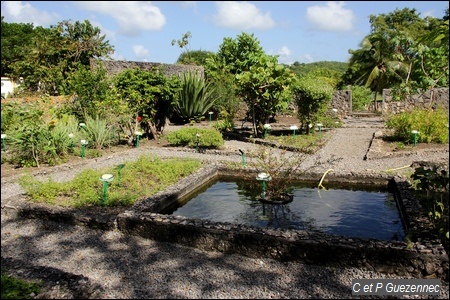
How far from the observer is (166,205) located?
17.6 ft

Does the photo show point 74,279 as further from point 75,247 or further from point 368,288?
point 368,288

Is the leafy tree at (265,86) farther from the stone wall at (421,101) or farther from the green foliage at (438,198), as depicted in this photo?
the green foliage at (438,198)

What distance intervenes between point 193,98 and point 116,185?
26.1 ft

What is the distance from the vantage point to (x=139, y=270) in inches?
138

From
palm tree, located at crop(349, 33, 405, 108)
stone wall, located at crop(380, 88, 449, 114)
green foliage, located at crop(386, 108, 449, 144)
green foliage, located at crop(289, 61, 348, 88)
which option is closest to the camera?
green foliage, located at crop(386, 108, 449, 144)

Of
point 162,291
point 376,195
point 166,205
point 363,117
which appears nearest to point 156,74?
point 166,205

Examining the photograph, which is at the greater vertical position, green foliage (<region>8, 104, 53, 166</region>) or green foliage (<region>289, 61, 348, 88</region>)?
green foliage (<region>289, 61, 348, 88</region>)

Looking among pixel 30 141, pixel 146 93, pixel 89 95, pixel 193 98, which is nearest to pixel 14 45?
pixel 193 98

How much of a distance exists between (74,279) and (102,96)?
6.99 metres

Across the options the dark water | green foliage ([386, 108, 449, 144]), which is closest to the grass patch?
green foliage ([386, 108, 449, 144])

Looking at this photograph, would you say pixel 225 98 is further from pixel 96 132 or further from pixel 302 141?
pixel 96 132

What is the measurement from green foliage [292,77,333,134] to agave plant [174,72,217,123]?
12.7ft

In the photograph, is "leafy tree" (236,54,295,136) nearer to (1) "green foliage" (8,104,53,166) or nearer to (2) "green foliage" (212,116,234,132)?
(2) "green foliage" (212,116,234,132)

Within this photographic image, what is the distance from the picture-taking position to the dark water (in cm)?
469
